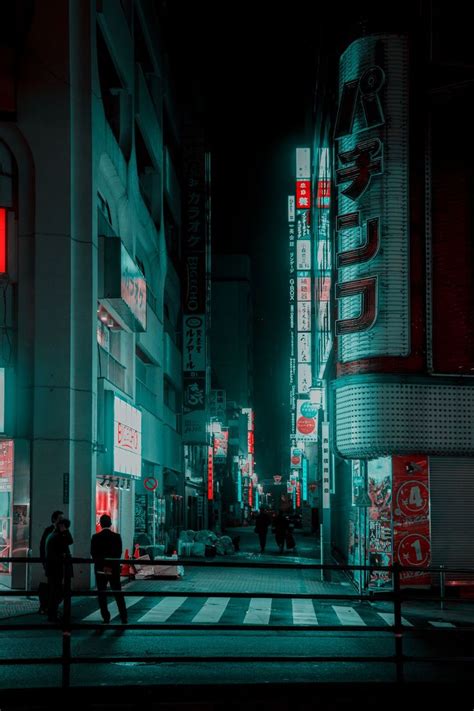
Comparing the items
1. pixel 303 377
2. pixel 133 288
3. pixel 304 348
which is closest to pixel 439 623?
pixel 133 288

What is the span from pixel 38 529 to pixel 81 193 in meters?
8.24

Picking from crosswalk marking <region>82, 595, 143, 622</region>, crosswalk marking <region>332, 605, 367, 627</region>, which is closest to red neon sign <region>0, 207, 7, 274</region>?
crosswalk marking <region>82, 595, 143, 622</region>

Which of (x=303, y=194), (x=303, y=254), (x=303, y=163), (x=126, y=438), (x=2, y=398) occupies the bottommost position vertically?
(x=126, y=438)

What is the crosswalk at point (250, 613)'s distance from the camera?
58.9 feet

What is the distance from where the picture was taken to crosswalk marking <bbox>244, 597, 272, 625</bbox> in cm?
1800

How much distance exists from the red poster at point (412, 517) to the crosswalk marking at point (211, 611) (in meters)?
4.46

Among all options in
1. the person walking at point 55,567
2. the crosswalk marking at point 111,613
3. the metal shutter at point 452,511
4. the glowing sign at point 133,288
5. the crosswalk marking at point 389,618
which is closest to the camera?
the person walking at point 55,567

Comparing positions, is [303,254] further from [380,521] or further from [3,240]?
[3,240]

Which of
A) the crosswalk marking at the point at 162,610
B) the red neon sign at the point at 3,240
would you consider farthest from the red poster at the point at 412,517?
the red neon sign at the point at 3,240

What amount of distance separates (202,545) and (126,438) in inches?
367

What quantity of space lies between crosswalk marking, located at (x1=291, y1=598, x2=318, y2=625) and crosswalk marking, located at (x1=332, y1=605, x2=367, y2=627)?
51 cm

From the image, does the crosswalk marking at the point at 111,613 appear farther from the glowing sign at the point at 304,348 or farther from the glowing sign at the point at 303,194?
the glowing sign at the point at 304,348

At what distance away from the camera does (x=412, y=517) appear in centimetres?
2328

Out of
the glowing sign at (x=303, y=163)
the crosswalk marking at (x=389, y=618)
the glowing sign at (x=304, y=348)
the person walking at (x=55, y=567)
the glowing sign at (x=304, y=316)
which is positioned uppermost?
the glowing sign at (x=303, y=163)
